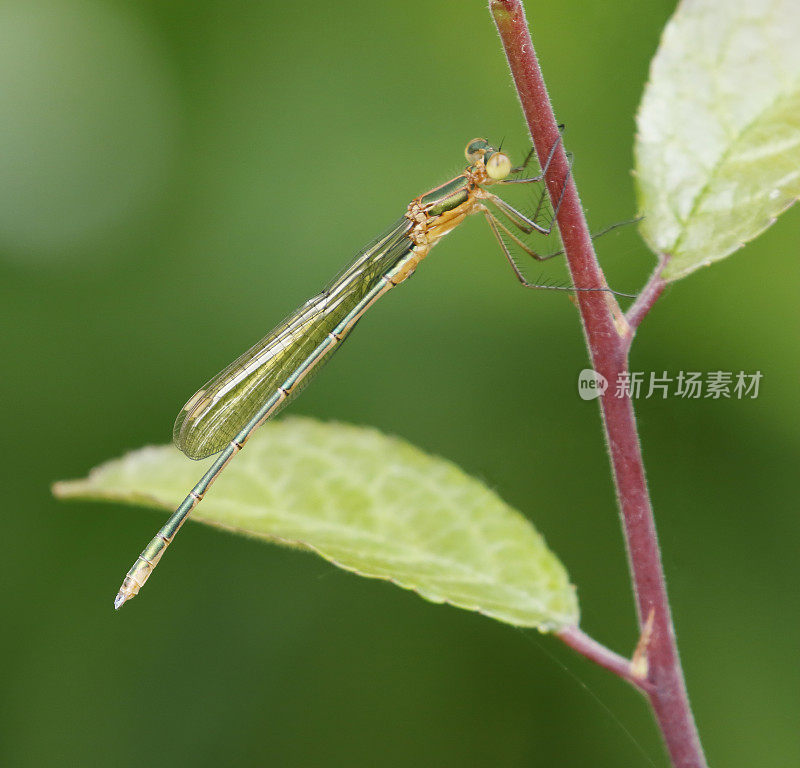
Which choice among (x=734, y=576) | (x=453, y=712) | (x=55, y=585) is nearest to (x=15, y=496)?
(x=55, y=585)

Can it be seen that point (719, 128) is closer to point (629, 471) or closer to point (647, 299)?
point (647, 299)

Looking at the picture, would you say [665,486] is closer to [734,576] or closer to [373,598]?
[734,576]

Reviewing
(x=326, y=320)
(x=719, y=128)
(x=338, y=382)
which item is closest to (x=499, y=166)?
(x=326, y=320)

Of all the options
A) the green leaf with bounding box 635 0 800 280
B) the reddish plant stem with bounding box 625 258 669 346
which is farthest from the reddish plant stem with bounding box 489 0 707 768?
the green leaf with bounding box 635 0 800 280

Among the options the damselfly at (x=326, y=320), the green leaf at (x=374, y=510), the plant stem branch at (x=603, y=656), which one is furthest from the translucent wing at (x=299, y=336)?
the plant stem branch at (x=603, y=656)

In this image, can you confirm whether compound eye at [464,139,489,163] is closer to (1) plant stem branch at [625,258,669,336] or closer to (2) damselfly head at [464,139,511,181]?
(2) damselfly head at [464,139,511,181]

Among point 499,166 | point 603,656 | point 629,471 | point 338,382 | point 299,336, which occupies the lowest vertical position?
point 603,656

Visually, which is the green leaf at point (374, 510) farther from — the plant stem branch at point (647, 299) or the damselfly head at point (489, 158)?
the damselfly head at point (489, 158)
